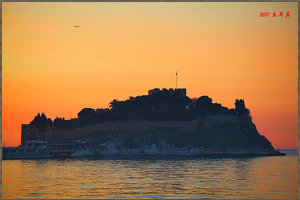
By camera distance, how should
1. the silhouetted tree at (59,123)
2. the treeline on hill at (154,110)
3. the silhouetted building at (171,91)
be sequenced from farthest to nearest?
the silhouetted building at (171,91) < the treeline on hill at (154,110) < the silhouetted tree at (59,123)

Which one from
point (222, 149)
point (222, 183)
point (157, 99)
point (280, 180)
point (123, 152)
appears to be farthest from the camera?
point (157, 99)

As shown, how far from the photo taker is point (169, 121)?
157500mm

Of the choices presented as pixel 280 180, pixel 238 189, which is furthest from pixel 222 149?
pixel 238 189

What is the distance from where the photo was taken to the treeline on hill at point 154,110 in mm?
160875

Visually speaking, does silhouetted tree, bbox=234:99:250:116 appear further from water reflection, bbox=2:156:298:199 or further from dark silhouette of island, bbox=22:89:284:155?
water reflection, bbox=2:156:298:199

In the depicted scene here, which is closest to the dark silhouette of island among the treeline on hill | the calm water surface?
the treeline on hill

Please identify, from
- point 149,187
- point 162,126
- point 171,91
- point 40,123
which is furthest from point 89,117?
point 149,187

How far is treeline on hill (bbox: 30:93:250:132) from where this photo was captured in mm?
160875

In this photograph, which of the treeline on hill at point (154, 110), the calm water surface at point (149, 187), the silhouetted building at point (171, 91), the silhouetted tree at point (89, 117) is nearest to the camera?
the calm water surface at point (149, 187)

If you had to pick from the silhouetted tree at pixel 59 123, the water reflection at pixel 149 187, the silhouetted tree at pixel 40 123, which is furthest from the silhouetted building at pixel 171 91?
the water reflection at pixel 149 187

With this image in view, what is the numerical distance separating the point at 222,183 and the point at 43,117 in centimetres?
10427

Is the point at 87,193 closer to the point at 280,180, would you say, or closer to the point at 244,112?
the point at 280,180

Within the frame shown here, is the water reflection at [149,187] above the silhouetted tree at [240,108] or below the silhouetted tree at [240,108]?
below

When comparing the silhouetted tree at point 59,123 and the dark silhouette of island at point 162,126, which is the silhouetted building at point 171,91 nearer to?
the dark silhouette of island at point 162,126
